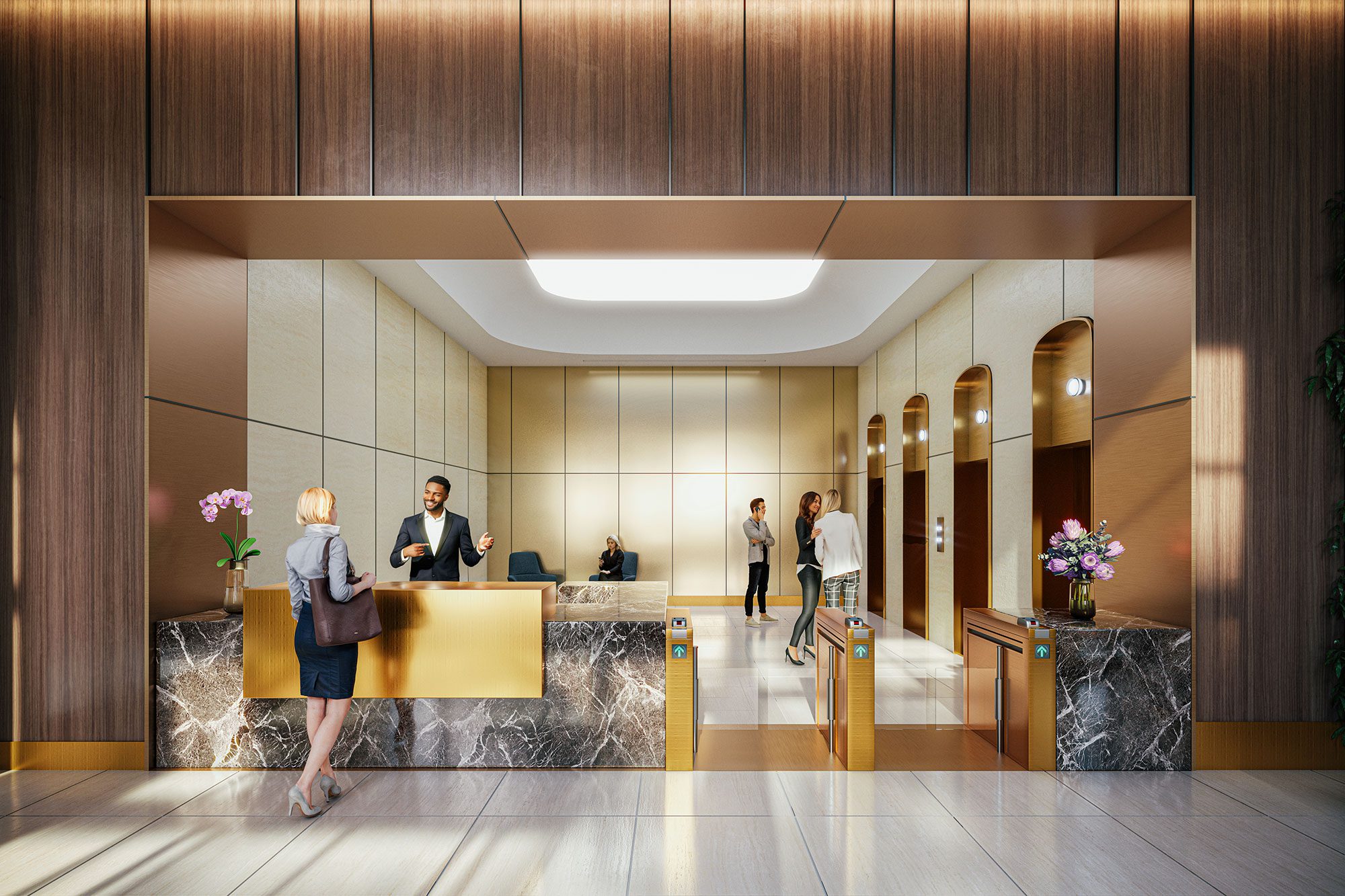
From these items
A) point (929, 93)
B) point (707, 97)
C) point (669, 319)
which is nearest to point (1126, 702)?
point (929, 93)

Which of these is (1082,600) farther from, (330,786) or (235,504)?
(235,504)

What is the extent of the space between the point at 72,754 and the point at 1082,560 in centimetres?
632

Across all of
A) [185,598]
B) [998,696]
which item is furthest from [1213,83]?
[185,598]

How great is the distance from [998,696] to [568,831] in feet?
9.74

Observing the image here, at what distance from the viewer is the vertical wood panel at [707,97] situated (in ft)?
15.1

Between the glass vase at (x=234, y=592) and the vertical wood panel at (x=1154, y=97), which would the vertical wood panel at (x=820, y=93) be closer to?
the vertical wood panel at (x=1154, y=97)

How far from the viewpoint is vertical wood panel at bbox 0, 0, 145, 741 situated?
4555mm

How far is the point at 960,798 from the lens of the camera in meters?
4.16

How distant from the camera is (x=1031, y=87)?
15.1 feet

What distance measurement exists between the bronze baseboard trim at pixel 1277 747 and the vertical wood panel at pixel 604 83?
4797 mm

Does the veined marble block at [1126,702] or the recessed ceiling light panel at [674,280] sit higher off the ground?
the recessed ceiling light panel at [674,280]

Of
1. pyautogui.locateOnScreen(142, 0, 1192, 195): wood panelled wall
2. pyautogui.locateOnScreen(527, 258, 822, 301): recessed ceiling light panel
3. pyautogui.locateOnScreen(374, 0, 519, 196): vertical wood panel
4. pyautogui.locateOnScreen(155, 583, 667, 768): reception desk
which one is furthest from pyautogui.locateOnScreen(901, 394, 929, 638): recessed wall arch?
pyautogui.locateOnScreen(374, 0, 519, 196): vertical wood panel

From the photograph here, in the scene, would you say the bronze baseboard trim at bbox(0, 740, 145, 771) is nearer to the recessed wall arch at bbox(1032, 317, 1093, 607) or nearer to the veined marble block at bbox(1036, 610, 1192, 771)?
the veined marble block at bbox(1036, 610, 1192, 771)

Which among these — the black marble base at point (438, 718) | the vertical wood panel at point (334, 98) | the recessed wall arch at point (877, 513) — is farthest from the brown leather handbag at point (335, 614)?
the recessed wall arch at point (877, 513)
